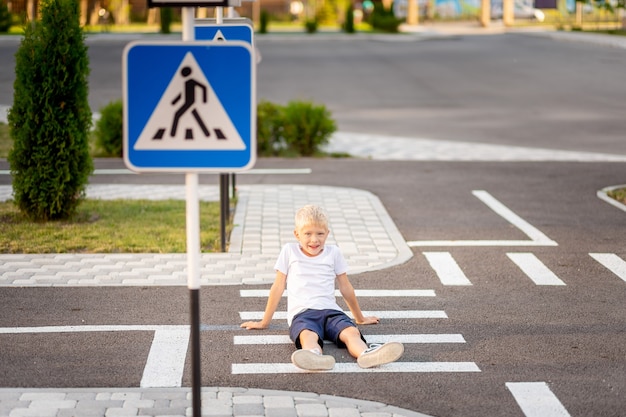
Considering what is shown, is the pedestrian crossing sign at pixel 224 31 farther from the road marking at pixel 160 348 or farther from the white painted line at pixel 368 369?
the white painted line at pixel 368 369

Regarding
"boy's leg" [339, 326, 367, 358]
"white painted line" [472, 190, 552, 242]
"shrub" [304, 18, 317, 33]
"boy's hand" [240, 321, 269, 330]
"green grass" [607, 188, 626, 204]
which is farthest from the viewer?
"shrub" [304, 18, 317, 33]

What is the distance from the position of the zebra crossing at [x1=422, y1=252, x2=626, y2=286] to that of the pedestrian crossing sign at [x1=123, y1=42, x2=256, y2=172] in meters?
4.87

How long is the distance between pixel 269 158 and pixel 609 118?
386 inches

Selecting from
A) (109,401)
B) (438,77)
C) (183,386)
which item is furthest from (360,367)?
(438,77)

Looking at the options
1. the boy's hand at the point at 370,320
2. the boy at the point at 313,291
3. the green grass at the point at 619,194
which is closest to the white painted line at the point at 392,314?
the boy's hand at the point at 370,320

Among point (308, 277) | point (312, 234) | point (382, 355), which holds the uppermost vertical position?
point (312, 234)

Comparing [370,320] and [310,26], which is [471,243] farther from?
[310,26]

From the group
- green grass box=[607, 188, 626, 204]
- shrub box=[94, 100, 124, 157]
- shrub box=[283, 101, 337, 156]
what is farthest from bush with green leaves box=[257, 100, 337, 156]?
green grass box=[607, 188, 626, 204]

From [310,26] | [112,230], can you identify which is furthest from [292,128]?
[310,26]

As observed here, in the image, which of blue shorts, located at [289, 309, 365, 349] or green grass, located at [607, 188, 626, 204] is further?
green grass, located at [607, 188, 626, 204]

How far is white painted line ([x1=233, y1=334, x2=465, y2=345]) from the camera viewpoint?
7.45 meters

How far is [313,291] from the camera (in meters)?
7.43

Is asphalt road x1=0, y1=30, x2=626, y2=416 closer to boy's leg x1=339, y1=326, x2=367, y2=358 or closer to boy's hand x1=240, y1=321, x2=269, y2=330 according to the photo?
boy's hand x1=240, y1=321, x2=269, y2=330

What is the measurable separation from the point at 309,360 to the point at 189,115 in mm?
2383
